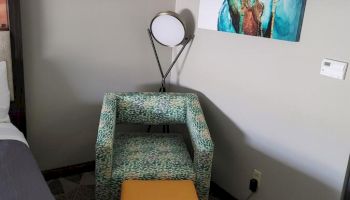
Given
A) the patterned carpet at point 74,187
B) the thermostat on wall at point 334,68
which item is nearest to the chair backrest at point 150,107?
the patterned carpet at point 74,187

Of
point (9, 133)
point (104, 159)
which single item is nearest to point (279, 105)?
point (104, 159)

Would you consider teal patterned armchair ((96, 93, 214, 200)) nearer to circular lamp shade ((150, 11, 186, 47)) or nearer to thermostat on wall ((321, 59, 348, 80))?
circular lamp shade ((150, 11, 186, 47))

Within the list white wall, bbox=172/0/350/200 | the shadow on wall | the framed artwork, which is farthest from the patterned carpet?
the framed artwork

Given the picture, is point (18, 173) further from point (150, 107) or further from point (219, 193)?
point (219, 193)

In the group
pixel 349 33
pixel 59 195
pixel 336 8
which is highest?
pixel 336 8

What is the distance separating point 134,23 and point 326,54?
57.3 inches

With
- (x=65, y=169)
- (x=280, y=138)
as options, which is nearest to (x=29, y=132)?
(x=65, y=169)

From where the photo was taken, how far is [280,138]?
1.96m

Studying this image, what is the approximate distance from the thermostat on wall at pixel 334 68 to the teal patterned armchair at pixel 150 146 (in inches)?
29.4

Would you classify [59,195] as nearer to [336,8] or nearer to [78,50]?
[78,50]

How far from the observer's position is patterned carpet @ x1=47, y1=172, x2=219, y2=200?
2331 millimetres

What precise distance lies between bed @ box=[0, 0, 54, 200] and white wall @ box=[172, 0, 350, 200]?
1239 millimetres

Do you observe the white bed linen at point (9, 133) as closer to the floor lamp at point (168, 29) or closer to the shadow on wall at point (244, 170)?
the floor lamp at point (168, 29)

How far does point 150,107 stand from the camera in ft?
7.67
